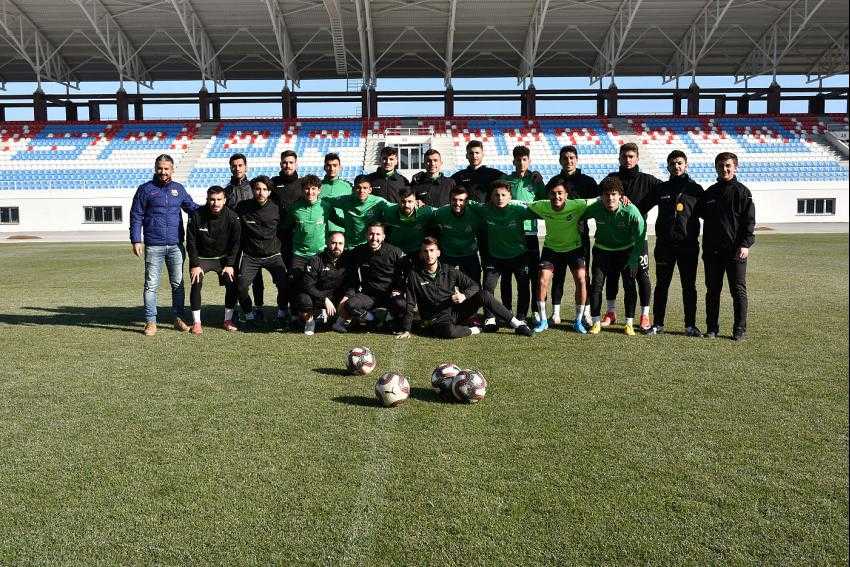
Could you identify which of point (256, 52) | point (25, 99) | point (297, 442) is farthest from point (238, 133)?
point (297, 442)

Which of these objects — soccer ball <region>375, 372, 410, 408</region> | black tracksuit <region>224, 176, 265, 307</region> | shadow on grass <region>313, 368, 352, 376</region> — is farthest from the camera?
black tracksuit <region>224, 176, 265, 307</region>

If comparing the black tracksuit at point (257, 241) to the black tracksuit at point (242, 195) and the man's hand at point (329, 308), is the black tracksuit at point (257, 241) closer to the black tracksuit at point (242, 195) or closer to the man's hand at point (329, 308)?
the black tracksuit at point (242, 195)

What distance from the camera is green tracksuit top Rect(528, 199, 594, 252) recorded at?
834 cm

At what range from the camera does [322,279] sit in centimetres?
848

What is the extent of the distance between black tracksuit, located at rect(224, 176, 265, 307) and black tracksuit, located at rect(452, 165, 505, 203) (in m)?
2.66

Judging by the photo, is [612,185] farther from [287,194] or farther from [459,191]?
[287,194]

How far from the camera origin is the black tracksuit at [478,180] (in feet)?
29.7

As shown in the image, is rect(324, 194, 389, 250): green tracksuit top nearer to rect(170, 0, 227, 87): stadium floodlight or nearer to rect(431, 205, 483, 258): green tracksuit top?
rect(431, 205, 483, 258): green tracksuit top

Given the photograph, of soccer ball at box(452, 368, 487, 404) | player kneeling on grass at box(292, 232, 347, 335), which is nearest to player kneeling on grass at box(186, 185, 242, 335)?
player kneeling on grass at box(292, 232, 347, 335)

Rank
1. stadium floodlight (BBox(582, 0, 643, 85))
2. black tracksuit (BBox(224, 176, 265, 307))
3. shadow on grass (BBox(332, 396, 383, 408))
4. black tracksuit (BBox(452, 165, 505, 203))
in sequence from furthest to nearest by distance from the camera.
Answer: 1. stadium floodlight (BBox(582, 0, 643, 85))
2. black tracksuit (BBox(224, 176, 265, 307))
3. black tracksuit (BBox(452, 165, 505, 203))
4. shadow on grass (BBox(332, 396, 383, 408))

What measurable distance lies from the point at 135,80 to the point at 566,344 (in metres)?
32.9

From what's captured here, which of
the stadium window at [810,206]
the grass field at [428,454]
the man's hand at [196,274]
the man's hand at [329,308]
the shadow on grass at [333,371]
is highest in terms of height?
the stadium window at [810,206]

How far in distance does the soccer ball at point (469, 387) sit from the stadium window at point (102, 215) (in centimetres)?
3045

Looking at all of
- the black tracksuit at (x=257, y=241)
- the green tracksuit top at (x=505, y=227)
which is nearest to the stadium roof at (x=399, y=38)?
the black tracksuit at (x=257, y=241)
